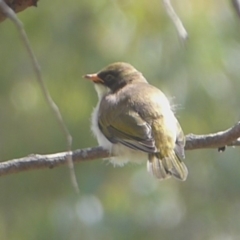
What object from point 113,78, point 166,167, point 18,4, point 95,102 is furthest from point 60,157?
point 95,102

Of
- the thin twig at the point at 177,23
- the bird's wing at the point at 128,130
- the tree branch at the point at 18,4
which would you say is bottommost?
the bird's wing at the point at 128,130

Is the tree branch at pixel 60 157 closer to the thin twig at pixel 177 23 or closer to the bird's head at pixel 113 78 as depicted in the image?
the thin twig at pixel 177 23

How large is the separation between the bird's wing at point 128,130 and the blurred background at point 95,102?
5.56 feet

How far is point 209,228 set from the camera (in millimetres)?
7281

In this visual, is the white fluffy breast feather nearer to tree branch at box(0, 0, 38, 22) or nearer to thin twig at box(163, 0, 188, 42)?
tree branch at box(0, 0, 38, 22)

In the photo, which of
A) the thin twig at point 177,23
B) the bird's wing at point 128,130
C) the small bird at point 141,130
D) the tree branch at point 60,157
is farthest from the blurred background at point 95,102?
the thin twig at point 177,23

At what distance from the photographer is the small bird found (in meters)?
4.14

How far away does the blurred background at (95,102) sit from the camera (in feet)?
21.3

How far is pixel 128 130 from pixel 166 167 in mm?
415

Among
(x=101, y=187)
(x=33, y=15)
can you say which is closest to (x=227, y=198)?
(x=101, y=187)

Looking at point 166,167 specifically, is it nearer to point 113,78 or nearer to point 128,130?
point 128,130

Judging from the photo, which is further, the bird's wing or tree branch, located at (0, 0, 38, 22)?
the bird's wing

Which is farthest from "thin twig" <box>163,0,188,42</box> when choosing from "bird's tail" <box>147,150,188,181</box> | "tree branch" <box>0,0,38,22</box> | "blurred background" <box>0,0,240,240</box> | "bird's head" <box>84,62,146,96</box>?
"blurred background" <box>0,0,240,240</box>

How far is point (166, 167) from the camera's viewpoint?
4.11 meters
